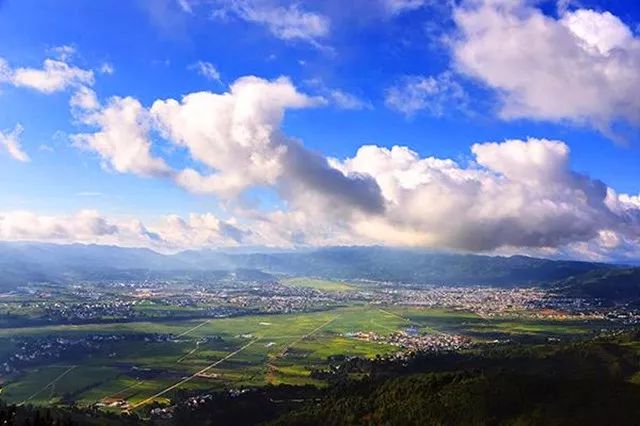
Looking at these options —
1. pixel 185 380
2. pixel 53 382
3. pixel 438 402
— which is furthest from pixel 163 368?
pixel 438 402

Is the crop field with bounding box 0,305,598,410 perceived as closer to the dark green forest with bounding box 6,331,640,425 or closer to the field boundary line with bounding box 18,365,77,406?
the field boundary line with bounding box 18,365,77,406

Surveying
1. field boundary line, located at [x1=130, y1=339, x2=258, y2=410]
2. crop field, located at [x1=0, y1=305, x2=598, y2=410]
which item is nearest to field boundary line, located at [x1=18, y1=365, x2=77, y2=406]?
crop field, located at [x1=0, y1=305, x2=598, y2=410]

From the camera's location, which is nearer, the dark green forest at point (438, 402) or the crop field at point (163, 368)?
the dark green forest at point (438, 402)

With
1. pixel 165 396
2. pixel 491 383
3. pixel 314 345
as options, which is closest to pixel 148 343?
pixel 314 345

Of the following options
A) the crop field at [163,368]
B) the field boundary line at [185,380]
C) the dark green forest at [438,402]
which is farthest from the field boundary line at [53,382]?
the field boundary line at [185,380]

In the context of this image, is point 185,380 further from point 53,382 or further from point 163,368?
point 53,382

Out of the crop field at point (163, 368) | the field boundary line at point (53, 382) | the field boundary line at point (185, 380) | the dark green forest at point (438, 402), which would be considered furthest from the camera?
the crop field at point (163, 368)

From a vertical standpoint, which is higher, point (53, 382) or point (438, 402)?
point (438, 402)

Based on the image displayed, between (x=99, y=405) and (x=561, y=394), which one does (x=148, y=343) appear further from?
(x=561, y=394)

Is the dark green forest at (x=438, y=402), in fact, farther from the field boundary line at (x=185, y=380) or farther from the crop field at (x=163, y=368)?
the crop field at (x=163, y=368)

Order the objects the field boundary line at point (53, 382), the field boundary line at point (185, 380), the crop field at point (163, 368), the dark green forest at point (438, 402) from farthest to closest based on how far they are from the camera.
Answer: the crop field at point (163, 368) < the field boundary line at point (53, 382) < the field boundary line at point (185, 380) < the dark green forest at point (438, 402)

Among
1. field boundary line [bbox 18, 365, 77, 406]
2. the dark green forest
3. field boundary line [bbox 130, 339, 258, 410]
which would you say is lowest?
field boundary line [bbox 18, 365, 77, 406]
